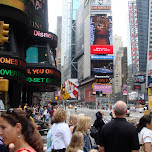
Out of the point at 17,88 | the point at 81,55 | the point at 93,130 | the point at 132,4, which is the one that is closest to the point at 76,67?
the point at 81,55

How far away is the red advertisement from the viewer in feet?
329

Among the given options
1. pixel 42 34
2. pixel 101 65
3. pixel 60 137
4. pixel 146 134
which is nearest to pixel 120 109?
pixel 146 134

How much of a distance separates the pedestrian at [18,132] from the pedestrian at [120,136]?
1.84 meters

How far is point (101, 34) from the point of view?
3930 inches

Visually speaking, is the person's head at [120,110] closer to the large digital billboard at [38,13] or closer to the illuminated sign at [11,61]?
the illuminated sign at [11,61]

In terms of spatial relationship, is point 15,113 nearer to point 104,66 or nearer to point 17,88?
point 17,88

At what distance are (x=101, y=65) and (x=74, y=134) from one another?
98.4 metres

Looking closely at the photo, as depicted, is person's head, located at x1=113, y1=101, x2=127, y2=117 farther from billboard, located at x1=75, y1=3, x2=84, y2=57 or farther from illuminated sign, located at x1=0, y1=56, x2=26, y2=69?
billboard, located at x1=75, y1=3, x2=84, y2=57

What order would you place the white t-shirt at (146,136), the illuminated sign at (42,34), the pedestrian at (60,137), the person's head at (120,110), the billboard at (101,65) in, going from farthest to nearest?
the billboard at (101,65), the illuminated sign at (42,34), the pedestrian at (60,137), the white t-shirt at (146,136), the person's head at (120,110)

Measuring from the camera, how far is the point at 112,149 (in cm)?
426

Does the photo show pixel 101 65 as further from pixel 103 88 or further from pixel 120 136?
pixel 120 136

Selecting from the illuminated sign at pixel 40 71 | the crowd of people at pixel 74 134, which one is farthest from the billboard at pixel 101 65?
the crowd of people at pixel 74 134

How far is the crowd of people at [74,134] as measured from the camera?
263 centimetres

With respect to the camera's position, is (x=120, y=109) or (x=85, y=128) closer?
(x=120, y=109)
